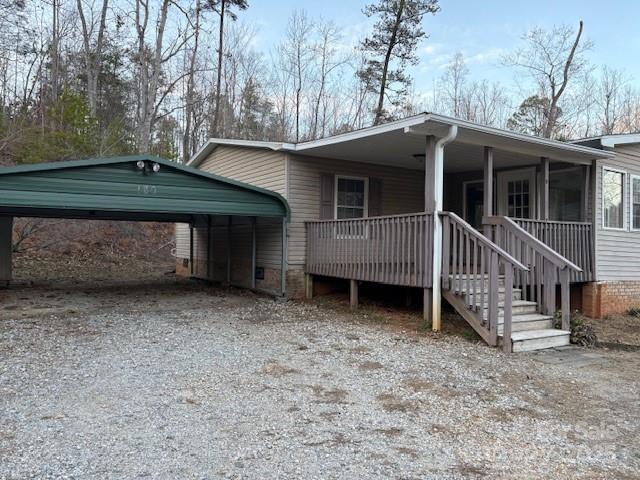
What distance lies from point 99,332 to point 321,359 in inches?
132

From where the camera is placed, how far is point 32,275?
1407 cm

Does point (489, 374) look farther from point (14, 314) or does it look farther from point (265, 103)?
point (265, 103)

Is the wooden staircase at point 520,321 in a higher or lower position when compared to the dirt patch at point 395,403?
higher

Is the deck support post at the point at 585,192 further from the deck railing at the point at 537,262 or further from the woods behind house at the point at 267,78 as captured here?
the woods behind house at the point at 267,78

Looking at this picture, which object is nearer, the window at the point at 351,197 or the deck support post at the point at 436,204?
the deck support post at the point at 436,204

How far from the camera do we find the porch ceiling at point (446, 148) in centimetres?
736

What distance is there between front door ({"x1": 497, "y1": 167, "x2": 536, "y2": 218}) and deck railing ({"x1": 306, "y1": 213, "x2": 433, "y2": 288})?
3.97 meters

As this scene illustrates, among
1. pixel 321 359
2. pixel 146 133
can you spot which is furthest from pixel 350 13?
pixel 321 359

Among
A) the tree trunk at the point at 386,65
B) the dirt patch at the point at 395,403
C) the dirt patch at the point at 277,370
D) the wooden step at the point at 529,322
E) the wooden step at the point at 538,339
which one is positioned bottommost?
the dirt patch at the point at 395,403

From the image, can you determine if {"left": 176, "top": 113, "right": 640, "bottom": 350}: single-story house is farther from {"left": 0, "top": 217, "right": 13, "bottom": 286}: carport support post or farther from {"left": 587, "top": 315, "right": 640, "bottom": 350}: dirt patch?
{"left": 0, "top": 217, "right": 13, "bottom": 286}: carport support post

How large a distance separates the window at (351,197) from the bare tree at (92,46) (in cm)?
1393

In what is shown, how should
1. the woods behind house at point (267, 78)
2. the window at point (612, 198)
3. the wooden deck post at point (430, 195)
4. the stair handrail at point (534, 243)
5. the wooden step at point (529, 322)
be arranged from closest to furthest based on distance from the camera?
the stair handrail at point (534, 243)
the wooden step at point (529, 322)
the wooden deck post at point (430, 195)
the window at point (612, 198)
the woods behind house at point (267, 78)

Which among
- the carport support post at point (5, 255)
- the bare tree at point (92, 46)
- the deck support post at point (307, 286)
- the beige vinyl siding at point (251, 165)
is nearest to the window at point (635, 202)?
the deck support post at point (307, 286)

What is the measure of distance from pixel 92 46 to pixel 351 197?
16.5 meters
